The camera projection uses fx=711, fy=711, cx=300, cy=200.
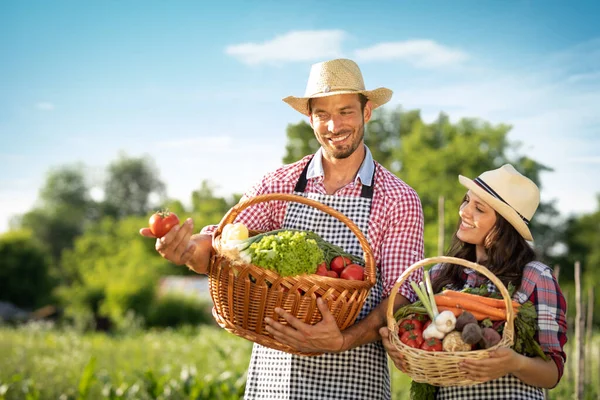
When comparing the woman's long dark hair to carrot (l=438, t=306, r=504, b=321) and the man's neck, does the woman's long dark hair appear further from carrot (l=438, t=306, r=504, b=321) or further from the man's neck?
the man's neck

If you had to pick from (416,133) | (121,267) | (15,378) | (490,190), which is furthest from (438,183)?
(121,267)

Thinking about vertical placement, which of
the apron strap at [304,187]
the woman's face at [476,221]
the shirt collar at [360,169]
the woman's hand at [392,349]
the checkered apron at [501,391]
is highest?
the shirt collar at [360,169]

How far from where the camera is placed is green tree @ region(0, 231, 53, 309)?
94.4ft

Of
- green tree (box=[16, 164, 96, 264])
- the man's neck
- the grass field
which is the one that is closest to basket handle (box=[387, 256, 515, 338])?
the man's neck

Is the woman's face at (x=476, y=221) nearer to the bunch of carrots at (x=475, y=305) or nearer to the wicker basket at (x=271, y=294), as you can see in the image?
the bunch of carrots at (x=475, y=305)

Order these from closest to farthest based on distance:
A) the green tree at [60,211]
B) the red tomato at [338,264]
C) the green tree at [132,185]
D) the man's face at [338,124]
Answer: the red tomato at [338,264], the man's face at [338,124], the green tree at [60,211], the green tree at [132,185]

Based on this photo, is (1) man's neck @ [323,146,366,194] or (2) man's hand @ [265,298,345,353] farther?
(1) man's neck @ [323,146,366,194]

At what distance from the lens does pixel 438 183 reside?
20344mm

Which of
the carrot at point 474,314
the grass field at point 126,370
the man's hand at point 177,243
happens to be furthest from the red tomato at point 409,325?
the grass field at point 126,370

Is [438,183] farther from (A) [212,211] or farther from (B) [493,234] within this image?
(B) [493,234]

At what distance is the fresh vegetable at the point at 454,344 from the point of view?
2648 mm

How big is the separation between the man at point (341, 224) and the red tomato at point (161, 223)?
16cm

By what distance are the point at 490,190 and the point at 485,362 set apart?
2.85ft

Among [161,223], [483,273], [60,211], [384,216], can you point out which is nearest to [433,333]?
[483,273]
